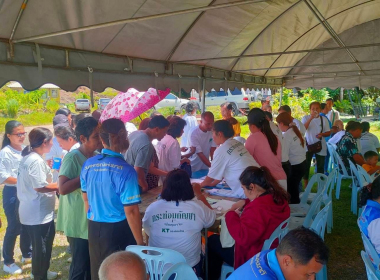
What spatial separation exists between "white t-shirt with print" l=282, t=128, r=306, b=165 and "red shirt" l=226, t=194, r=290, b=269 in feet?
7.21

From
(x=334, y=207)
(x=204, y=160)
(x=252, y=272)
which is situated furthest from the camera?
(x=334, y=207)

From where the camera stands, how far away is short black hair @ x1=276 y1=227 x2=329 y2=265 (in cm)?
135

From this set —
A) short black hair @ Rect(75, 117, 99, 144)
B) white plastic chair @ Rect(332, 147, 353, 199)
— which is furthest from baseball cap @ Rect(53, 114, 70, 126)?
white plastic chair @ Rect(332, 147, 353, 199)

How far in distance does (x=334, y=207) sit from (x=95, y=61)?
430 cm

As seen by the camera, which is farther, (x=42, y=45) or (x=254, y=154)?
(x=254, y=154)

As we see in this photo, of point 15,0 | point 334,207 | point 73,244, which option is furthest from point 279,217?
point 334,207

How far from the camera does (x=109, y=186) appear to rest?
6.91 feet

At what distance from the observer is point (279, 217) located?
2.25 meters

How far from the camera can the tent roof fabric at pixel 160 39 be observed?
2.51 metres

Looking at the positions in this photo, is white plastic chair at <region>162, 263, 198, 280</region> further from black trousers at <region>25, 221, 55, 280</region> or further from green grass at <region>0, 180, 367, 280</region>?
green grass at <region>0, 180, 367, 280</region>

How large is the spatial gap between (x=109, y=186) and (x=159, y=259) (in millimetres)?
567

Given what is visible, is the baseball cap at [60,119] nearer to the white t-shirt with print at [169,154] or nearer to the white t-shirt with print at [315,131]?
the white t-shirt with print at [169,154]

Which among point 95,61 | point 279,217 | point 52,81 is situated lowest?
point 279,217

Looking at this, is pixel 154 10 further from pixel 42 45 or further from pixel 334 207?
pixel 334 207
